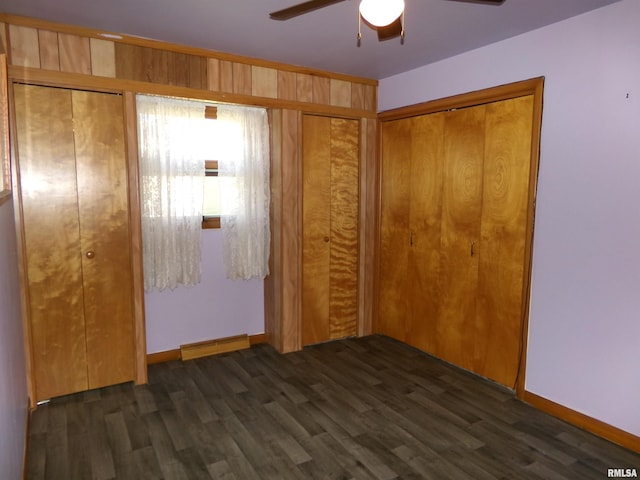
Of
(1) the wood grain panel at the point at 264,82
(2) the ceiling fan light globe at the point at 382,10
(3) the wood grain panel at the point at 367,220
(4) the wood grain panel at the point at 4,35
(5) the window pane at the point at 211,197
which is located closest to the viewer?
(2) the ceiling fan light globe at the point at 382,10

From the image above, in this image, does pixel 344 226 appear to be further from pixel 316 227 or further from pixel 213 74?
pixel 213 74

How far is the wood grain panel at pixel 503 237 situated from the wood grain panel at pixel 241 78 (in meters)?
1.84

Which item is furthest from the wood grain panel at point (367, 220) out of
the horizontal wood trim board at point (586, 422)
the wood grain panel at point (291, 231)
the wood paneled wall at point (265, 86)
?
the horizontal wood trim board at point (586, 422)

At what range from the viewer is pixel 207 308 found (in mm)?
3713

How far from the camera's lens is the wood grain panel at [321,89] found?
361cm

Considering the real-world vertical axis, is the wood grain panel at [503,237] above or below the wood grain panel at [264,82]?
below

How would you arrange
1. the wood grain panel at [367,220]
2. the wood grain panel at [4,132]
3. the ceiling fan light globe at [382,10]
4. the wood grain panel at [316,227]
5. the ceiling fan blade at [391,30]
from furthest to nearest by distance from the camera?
1. the wood grain panel at [367,220]
2. the wood grain panel at [316,227]
3. the wood grain panel at [4,132]
4. the ceiling fan blade at [391,30]
5. the ceiling fan light globe at [382,10]

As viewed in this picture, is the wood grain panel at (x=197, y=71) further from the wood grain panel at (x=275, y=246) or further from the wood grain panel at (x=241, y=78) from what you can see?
the wood grain panel at (x=275, y=246)

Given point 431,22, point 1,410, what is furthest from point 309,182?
point 1,410

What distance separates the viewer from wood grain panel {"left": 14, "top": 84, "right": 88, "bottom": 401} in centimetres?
264

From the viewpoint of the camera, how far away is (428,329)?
11.9 ft

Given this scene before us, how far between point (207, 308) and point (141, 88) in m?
1.86

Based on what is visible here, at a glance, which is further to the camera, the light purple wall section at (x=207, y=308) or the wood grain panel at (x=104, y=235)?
the light purple wall section at (x=207, y=308)

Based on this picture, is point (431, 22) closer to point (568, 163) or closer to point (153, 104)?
point (568, 163)
